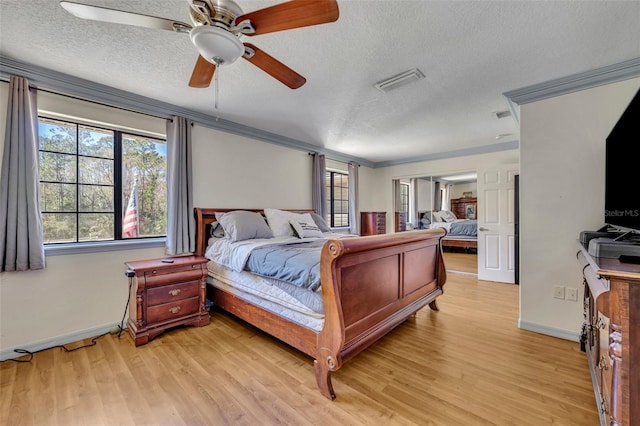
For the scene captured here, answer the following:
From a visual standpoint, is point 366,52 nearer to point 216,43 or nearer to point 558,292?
point 216,43

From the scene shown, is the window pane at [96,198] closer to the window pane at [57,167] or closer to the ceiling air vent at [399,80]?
the window pane at [57,167]

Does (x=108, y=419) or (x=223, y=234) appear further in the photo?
(x=223, y=234)

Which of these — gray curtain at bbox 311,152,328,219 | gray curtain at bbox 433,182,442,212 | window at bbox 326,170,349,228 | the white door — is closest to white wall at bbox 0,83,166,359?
gray curtain at bbox 311,152,328,219

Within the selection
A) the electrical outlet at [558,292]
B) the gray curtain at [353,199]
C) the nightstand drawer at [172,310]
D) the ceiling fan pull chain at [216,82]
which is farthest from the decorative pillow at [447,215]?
the nightstand drawer at [172,310]

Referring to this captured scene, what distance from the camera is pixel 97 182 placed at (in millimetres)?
2643

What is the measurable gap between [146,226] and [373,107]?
295cm

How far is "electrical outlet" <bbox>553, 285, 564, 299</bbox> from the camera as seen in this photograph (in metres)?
2.39

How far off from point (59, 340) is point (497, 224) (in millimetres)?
5685

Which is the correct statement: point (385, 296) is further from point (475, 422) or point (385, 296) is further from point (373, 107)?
point (373, 107)

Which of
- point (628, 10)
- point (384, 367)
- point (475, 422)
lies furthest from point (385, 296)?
point (628, 10)

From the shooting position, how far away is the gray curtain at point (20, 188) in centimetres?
204

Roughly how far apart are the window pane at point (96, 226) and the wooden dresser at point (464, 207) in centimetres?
560

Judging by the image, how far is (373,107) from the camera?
9.68 feet

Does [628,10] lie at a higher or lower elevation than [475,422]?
higher
